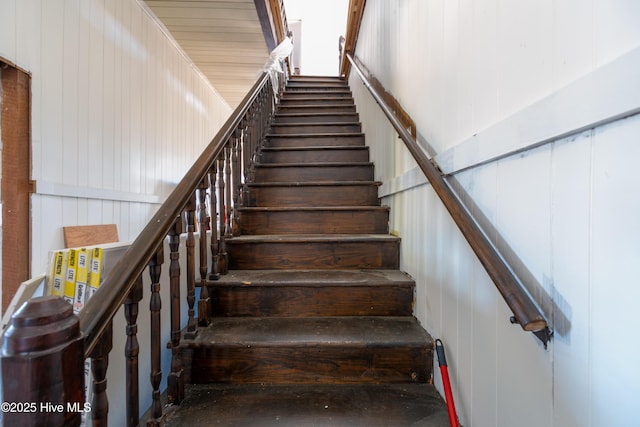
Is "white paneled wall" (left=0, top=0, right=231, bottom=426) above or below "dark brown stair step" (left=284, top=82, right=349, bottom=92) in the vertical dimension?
below

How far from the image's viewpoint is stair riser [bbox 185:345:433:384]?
1.16 meters

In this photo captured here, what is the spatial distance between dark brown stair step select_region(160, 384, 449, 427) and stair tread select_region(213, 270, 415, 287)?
423mm

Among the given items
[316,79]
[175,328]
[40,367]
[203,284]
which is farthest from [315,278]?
[316,79]

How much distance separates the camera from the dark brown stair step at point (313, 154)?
2.60m

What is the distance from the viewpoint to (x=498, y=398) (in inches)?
31.0

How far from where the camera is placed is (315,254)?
1.67 m

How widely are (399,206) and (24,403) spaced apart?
5.19 feet

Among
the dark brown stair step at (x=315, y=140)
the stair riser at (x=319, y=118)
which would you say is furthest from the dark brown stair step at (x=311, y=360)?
the stair riser at (x=319, y=118)

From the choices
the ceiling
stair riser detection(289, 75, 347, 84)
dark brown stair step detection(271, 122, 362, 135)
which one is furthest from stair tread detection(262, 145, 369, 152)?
stair riser detection(289, 75, 347, 84)

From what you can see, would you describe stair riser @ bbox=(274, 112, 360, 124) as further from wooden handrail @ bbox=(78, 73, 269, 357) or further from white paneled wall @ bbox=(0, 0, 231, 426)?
wooden handrail @ bbox=(78, 73, 269, 357)

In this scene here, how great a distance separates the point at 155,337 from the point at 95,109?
1.77 metres

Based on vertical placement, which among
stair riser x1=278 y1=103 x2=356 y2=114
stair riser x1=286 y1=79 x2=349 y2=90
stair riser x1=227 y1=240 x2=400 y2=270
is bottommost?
stair riser x1=227 y1=240 x2=400 y2=270

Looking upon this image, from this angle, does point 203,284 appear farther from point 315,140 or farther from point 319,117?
point 319,117

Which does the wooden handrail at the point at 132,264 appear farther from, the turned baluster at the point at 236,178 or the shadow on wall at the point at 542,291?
the shadow on wall at the point at 542,291
